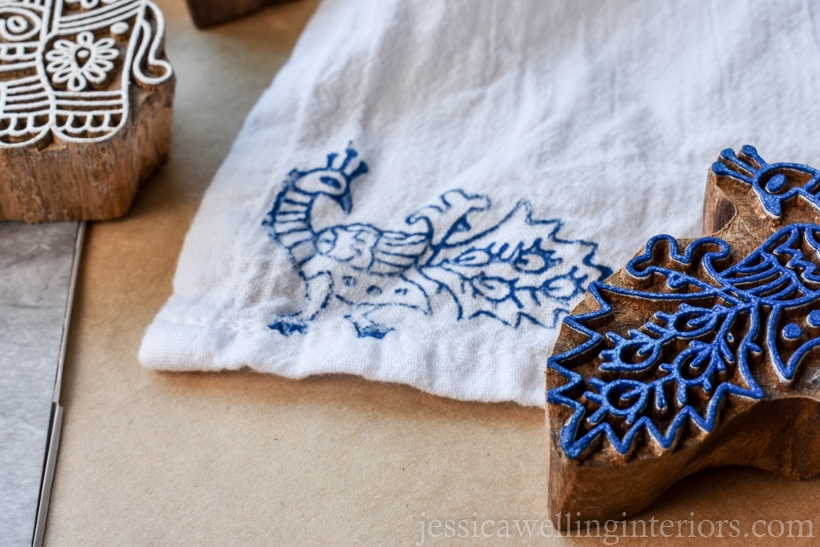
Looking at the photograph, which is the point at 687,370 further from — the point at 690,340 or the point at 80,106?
the point at 80,106

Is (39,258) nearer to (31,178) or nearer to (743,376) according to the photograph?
(31,178)

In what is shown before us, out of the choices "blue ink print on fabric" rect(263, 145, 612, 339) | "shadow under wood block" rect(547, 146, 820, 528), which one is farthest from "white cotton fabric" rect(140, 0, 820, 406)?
"shadow under wood block" rect(547, 146, 820, 528)

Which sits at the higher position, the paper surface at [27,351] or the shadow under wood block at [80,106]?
the shadow under wood block at [80,106]

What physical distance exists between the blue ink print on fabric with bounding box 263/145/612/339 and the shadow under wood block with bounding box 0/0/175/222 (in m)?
0.15

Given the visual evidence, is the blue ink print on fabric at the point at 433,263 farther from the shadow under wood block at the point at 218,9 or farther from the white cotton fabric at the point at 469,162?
the shadow under wood block at the point at 218,9

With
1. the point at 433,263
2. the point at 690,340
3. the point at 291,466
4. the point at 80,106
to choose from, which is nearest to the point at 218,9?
the point at 80,106

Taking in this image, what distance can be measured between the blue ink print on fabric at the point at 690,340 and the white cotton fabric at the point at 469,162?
128 mm

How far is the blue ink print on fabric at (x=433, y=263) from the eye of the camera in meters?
0.85

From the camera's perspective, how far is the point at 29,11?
99cm

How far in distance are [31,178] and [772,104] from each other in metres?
0.72

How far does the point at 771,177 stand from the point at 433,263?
0.98ft

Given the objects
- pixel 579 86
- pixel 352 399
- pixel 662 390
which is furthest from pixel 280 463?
pixel 579 86

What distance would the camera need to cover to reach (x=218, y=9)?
120cm

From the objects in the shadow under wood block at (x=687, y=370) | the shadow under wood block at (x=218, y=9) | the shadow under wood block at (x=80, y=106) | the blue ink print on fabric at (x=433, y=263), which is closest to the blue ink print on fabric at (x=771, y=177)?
the shadow under wood block at (x=687, y=370)
